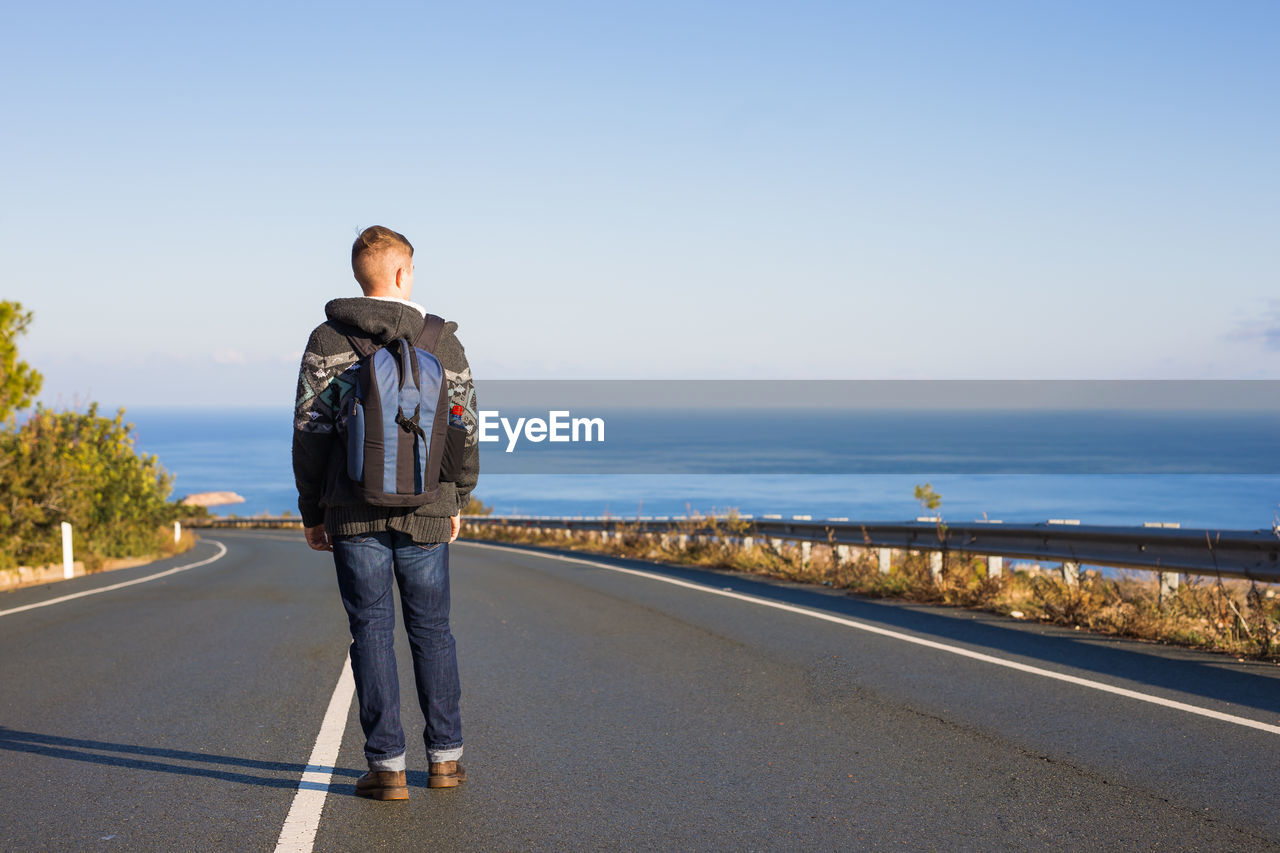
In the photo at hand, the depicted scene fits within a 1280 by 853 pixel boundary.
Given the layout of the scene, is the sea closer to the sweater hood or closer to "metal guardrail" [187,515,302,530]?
"metal guardrail" [187,515,302,530]

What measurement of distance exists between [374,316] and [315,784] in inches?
83.6

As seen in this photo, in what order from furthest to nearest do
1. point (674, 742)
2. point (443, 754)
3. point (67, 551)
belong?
point (67, 551) < point (674, 742) < point (443, 754)

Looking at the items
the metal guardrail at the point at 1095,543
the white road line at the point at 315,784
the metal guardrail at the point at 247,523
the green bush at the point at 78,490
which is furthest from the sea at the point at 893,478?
the white road line at the point at 315,784

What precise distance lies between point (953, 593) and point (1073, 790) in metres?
6.92

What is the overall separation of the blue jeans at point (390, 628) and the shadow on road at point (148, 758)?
2.09 feet

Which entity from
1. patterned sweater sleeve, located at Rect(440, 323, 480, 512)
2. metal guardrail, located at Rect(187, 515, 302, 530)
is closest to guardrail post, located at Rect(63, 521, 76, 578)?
patterned sweater sleeve, located at Rect(440, 323, 480, 512)

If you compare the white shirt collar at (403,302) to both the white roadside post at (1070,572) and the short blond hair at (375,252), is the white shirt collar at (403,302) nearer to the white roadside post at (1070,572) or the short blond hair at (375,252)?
the short blond hair at (375,252)

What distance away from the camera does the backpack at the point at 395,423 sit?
3873 millimetres

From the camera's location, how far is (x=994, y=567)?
11.3 m

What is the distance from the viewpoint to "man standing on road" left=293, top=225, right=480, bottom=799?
13.1ft

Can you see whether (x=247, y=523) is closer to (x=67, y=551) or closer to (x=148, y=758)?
(x=67, y=551)

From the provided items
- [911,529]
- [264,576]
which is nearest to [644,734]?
[911,529]

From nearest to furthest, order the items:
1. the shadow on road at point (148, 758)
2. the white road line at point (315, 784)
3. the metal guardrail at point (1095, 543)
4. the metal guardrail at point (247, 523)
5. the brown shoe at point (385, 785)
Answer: the white road line at point (315, 784)
the brown shoe at point (385, 785)
the shadow on road at point (148, 758)
the metal guardrail at point (1095, 543)
the metal guardrail at point (247, 523)

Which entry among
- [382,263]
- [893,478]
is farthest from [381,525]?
[893,478]
